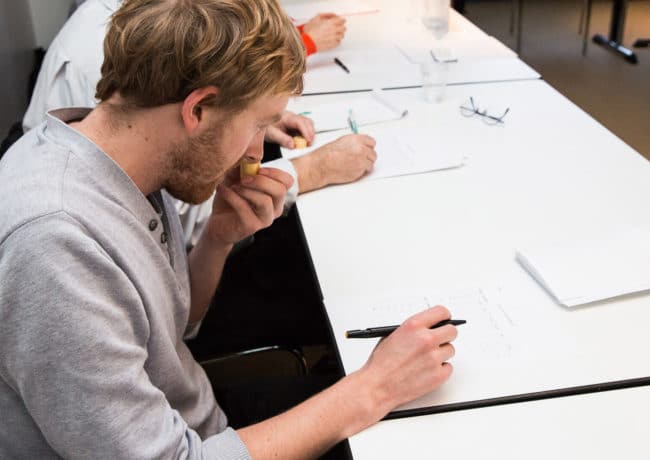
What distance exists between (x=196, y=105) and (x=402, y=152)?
88 centimetres

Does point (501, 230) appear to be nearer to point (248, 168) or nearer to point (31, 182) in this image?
point (248, 168)

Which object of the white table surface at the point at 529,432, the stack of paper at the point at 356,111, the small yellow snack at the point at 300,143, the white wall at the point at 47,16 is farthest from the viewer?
the white wall at the point at 47,16

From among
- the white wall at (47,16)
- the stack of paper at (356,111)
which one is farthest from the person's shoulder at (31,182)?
the white wall at (47,16)

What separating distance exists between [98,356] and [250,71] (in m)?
0.42

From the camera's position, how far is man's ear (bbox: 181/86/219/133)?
3.09 feet

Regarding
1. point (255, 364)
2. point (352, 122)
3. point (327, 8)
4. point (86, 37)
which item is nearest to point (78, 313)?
point (255, 364)

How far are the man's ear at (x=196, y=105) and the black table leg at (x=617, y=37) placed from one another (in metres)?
4.38

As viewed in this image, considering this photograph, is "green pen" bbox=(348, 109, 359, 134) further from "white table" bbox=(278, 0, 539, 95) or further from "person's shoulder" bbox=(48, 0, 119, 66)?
"person's shoulder" bbox=(48, 0, 119, 66)

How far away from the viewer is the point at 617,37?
4.91 meters

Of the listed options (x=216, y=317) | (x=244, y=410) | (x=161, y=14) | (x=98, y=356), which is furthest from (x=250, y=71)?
(x=216, y=317)

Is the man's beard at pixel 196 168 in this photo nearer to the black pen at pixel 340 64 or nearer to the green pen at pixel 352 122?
the green pen at pixel 352 122

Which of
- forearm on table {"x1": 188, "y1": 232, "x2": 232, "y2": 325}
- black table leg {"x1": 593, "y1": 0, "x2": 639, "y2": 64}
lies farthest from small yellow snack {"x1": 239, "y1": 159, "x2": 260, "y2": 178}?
black table leg {"x1": 593, "y1": 0, "x2": 639, "y2": 64}

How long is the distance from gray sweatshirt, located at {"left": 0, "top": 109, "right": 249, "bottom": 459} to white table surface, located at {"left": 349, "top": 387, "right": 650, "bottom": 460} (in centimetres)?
21

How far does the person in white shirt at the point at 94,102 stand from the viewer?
1.61m
